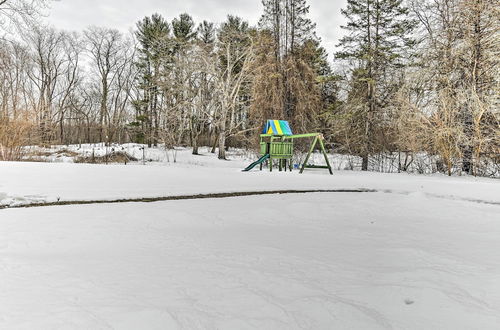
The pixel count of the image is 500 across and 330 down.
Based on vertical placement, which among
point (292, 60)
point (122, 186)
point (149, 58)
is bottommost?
point (122, 186)

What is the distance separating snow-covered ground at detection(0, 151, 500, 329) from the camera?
160 cm

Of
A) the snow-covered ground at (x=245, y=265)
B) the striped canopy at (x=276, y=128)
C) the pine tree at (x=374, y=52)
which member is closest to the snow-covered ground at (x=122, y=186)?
the snow-covered ground at (x=245, y=265)

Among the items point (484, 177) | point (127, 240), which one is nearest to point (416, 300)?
point (127, 240)

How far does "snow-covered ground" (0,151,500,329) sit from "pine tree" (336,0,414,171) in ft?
30.4

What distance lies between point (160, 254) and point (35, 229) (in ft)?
5.50

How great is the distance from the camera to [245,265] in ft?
7.75

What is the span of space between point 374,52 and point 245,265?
14.3 metres

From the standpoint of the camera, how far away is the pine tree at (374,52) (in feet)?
44.9

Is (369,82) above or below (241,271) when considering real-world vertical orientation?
above

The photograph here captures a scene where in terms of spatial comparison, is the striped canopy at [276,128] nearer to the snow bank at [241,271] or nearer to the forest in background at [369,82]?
the forest in background at [369,82]

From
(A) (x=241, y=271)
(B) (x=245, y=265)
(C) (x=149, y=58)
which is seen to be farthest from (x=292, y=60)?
(C) (x=149, y=58)

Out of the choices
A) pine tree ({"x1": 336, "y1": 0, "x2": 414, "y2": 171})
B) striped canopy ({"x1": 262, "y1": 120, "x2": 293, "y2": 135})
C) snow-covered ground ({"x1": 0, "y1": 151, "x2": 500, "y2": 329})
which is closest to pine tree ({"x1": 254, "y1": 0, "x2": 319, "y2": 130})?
pine tree ({"x1": 336, "y1": 0, "x2": 414, "y2": 171})

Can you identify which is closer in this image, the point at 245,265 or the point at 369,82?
the point at 245,265

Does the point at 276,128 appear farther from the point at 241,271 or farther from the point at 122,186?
the point at 241,271
